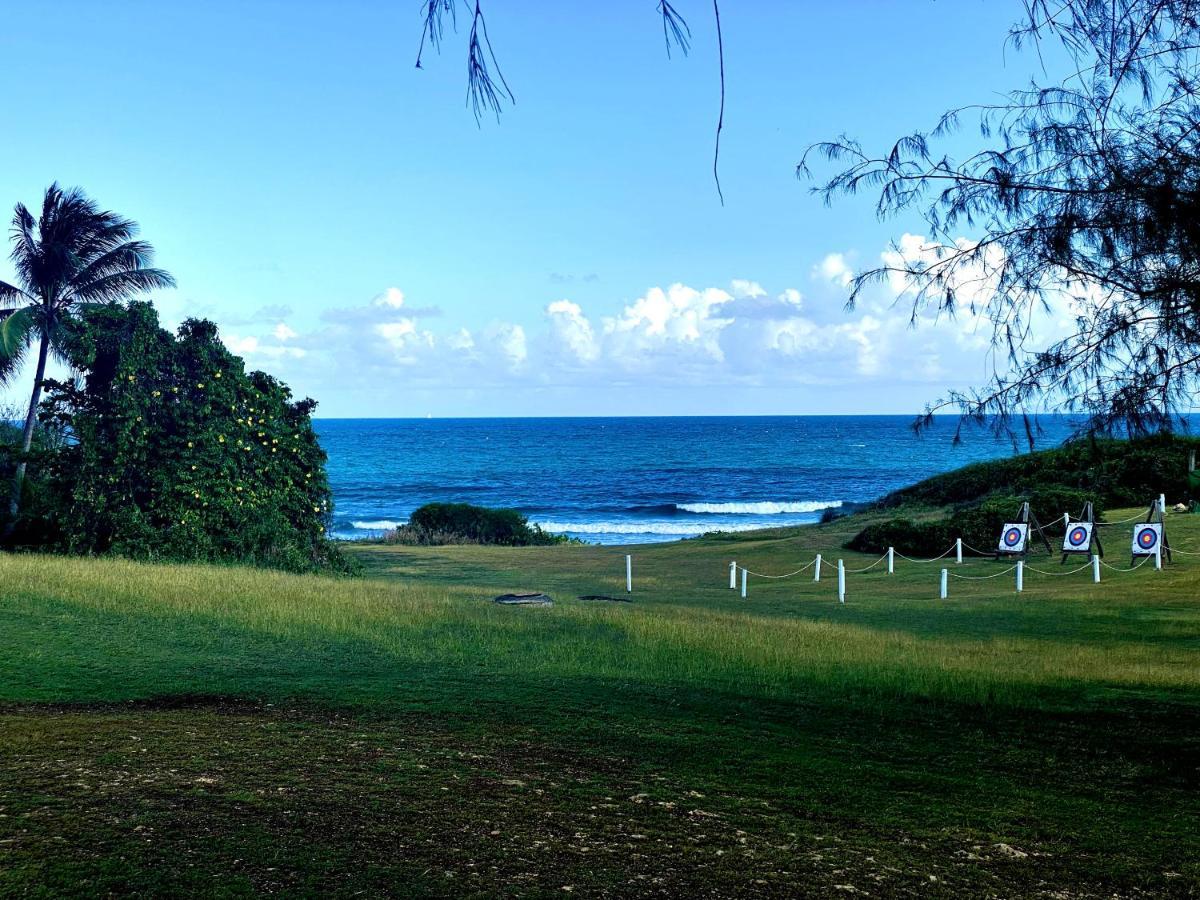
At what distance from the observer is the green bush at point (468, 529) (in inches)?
1709

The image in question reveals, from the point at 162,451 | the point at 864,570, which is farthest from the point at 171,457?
the point at 864,570

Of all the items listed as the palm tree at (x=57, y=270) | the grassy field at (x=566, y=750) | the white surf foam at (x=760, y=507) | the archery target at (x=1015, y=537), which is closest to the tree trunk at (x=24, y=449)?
the palm tree at (x=57, y=270)

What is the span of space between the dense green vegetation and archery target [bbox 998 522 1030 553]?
209 cm

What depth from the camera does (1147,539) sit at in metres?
24.2

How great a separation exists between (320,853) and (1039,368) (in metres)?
6.42

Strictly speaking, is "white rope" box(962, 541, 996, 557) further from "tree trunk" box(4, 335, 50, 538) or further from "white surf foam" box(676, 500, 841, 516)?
"white surf foam" box(676, 500, 841, 516)

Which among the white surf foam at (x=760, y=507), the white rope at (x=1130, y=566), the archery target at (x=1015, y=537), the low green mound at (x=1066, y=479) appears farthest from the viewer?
the white surf foam at (x=760, y=507)

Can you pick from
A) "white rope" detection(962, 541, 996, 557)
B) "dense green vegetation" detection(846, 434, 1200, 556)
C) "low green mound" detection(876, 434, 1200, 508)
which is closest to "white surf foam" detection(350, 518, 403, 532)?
"dense green vegetation" detection(846, 434, 1200, 556)

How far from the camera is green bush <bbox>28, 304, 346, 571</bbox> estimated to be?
78.1ft

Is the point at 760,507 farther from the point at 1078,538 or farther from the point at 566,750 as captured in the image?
the point at 566,750

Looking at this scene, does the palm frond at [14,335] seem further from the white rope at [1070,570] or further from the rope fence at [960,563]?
the white rope at [1070,570]

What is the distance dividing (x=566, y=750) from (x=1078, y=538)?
21208 millimetres

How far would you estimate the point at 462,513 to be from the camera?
4497 centimetres

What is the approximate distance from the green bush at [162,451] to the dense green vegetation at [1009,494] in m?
17.1
